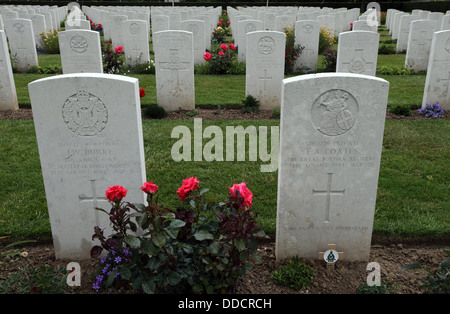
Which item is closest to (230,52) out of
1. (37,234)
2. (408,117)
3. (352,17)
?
(408,117)

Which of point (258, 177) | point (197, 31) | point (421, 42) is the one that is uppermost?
point (197, 31)

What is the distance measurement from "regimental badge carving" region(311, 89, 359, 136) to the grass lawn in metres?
1.27

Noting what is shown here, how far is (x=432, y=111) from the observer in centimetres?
736

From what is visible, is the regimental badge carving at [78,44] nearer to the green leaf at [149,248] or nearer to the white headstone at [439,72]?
the green leaf at [149,248]

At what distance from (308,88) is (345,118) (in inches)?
15.3

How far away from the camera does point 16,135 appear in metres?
6.14

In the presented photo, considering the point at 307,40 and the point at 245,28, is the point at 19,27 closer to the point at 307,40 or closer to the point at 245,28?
the point at 245,28

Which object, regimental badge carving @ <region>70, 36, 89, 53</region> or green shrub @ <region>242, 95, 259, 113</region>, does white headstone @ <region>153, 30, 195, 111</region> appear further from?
regimental badge carving @ <region>70, 36, 89, 53</region>

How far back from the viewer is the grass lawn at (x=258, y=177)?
3936 mm

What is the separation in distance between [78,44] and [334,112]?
19.5 ft

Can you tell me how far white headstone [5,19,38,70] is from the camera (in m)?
10.3

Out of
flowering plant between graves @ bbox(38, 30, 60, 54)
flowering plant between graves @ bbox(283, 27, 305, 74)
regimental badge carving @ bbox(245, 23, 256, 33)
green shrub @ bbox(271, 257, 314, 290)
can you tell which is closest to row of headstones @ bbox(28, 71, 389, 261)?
green shrub @ bbox(271, 257, 314, 290)

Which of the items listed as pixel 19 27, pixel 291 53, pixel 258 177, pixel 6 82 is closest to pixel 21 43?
pixel 19 27

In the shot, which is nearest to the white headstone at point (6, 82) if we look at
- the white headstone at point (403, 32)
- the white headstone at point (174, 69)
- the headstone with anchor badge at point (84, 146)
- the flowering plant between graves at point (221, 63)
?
the white headstone at point (174, 69)
